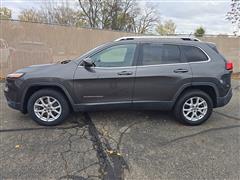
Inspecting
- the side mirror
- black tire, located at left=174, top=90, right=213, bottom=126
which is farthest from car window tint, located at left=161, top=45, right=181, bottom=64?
the side mirror

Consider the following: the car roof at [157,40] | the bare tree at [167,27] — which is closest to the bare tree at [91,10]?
the bare tree at [167,27]

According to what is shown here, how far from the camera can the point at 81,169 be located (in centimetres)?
285

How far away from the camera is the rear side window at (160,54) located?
13.7ft

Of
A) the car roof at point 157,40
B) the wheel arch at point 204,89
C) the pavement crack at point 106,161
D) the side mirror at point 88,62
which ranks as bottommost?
the pavement crack at point 106,161

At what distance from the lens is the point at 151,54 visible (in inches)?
165

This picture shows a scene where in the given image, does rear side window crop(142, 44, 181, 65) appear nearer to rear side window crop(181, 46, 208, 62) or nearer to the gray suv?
the gray suv

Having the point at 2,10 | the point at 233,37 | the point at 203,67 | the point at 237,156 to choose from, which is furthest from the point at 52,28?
the point at 2,10

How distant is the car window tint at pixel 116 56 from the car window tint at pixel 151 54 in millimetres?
228

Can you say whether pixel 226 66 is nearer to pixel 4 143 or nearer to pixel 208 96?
pixel 208 96

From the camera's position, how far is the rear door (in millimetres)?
4113

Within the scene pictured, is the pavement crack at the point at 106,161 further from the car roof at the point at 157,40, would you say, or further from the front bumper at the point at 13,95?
the car roof at the point at 157,40

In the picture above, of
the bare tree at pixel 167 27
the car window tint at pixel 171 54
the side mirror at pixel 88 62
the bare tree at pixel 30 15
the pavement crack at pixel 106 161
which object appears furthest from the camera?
the bare tree at pixel 167 27

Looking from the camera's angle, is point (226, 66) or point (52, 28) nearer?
point (226, 66)

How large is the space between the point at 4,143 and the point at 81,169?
4.94 feet
